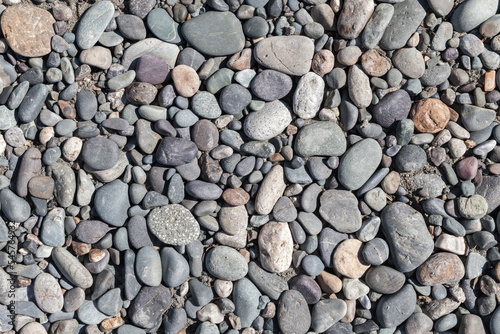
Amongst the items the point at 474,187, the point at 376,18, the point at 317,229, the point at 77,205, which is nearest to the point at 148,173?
the point at 77,205

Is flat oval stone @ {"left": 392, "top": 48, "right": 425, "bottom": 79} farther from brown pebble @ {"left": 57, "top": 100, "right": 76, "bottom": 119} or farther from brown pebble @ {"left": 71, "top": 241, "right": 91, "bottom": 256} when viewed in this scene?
brown pebble @ {"left": 71, "top": 241, "right": 91, "bottom": 256}

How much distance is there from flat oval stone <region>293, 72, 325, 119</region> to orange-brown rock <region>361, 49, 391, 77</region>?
0.64 feet

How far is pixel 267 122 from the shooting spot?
1.68m

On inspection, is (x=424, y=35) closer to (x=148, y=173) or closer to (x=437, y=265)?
(x=437, y=265)

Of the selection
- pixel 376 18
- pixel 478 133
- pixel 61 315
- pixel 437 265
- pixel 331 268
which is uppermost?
pixel 376 18

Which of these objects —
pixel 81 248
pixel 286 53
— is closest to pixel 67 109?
pixel 81 248

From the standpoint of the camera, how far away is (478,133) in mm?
1720

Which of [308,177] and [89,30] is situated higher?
[89,30]

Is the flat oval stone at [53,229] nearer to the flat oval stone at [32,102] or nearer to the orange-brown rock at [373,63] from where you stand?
the flat oval stone at [32,102]

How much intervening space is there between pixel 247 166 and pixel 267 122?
20cm

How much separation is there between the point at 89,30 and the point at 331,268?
144cm

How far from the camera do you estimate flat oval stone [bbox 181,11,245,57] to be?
5.52 feet

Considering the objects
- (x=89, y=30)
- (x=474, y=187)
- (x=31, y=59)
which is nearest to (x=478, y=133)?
A: (x=474, y=187)

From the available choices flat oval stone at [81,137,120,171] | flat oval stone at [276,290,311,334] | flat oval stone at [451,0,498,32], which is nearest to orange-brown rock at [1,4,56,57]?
flat oval stone at [81,137,120,171]
